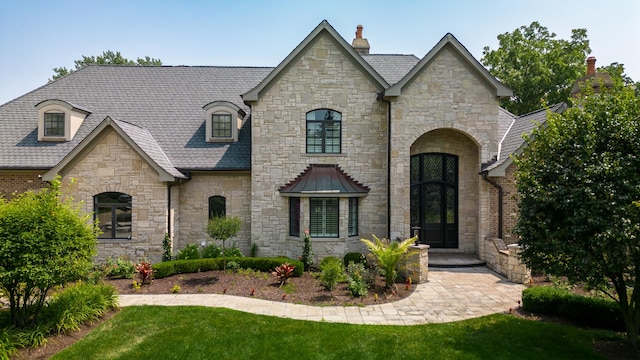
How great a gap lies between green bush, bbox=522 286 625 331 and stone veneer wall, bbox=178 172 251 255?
11.2 metres

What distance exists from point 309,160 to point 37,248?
10.1 meters

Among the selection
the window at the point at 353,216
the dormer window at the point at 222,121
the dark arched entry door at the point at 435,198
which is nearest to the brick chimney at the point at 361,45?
the dark arched entry door at the point at 435,198

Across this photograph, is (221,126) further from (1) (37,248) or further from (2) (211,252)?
(1) (37,248)

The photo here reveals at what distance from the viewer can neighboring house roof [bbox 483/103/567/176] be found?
47.4 ft

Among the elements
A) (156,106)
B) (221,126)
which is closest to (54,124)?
(156,106)

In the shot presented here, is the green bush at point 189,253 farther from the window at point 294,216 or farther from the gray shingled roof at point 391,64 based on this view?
the gray shingled roof at point 391,64

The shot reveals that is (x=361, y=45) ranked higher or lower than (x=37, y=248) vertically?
higher

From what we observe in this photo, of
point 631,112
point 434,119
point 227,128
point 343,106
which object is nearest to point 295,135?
point 343,106

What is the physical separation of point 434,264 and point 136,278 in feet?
37.6

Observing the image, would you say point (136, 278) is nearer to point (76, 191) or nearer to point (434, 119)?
point (76, 191)

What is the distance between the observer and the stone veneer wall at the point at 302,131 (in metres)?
15.7

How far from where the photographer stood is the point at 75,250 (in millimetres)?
8773

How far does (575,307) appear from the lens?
9172 mm

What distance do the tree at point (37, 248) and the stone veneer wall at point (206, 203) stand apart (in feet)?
22.7
